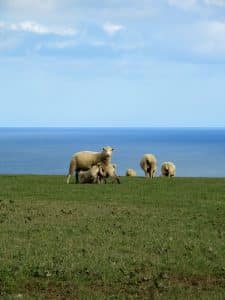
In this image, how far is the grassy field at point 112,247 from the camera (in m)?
10.0

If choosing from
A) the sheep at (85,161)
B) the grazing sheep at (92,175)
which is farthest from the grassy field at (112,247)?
the sheep at (85,161)

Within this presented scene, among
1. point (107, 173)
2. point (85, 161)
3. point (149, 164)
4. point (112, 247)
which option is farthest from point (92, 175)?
point (112, 247)

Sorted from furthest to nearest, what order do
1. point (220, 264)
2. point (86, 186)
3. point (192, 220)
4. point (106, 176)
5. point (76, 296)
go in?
point (106, 176) → point (86, 186) → point (192, 220) → point (220, 264) → point (76, 296)

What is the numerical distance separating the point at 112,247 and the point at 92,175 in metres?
17.0

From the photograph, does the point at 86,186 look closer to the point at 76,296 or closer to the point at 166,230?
the point at 166,230

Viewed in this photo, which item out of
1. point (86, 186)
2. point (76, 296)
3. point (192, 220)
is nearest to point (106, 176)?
point (86, 186)

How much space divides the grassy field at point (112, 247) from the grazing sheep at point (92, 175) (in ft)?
24.7

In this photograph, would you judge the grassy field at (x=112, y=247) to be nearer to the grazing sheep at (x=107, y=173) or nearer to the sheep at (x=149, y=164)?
the grazing sheep at (x=107, y=173)

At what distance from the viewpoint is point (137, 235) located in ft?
46.7

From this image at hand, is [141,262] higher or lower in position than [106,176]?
lower

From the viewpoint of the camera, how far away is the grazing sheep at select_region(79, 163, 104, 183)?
2986 centimetres

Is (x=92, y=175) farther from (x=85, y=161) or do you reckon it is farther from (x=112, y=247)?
(x=112, y=247)

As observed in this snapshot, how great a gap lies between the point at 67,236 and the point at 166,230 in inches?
95.6

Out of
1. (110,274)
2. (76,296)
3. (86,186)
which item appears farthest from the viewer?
(86,186)
